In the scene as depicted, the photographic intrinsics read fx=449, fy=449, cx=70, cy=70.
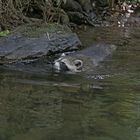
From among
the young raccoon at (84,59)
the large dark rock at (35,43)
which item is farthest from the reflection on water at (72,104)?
the large dark rock at (35,43)

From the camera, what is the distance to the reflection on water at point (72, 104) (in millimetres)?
5277

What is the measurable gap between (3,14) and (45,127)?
20.0ft

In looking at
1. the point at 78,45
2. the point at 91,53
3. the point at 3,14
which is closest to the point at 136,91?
the point at 91,53

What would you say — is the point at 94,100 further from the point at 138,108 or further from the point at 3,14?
the point at 3,14

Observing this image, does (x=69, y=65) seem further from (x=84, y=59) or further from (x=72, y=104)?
(x=72, y=104)

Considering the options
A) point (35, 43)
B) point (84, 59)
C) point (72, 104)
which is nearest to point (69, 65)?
point (84, 59)

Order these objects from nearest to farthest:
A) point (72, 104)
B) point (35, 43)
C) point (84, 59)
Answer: point (72, 104)
point (84, 59)
point (35, 43)

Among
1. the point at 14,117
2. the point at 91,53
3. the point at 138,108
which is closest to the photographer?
the point at 14,117

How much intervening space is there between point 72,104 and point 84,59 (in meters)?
2.83

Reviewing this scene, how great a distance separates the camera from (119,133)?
209 inches

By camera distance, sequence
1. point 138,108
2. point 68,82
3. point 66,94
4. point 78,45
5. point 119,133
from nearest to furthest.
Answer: point 119,133 → point 138,108 → point 66,94 → point 68,82 → point 78,45

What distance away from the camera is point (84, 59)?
908 centimetres

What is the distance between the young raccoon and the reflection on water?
0.30m

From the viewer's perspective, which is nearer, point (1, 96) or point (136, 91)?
point (1, 96)
